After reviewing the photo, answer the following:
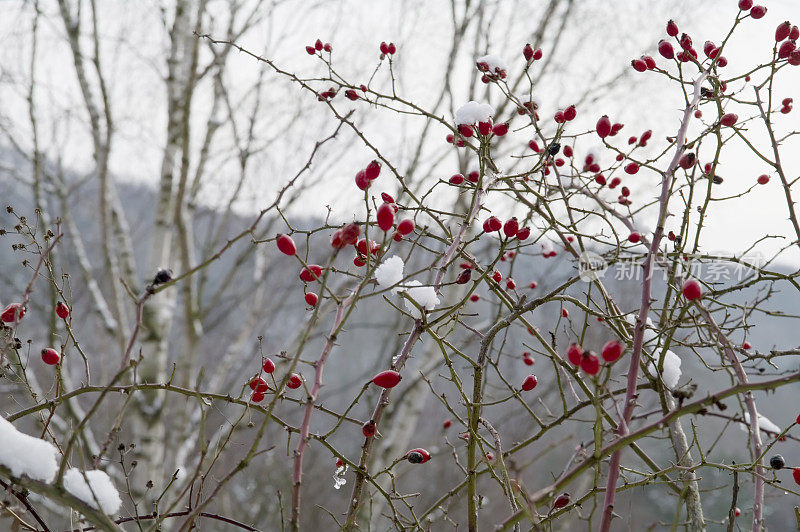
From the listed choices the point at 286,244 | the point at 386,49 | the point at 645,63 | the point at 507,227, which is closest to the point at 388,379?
the point at 286,244

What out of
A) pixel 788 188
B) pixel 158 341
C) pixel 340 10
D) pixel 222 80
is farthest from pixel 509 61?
pixel 788 188

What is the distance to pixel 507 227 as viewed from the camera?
1188 mm

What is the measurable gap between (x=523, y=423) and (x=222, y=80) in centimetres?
501

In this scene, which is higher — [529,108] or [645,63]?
[645,63]

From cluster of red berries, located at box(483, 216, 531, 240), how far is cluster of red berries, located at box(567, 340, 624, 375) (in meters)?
0.39

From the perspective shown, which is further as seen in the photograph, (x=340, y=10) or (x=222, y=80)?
(x=340, y=10)

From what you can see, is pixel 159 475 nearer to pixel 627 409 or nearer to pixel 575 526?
pixel 627 409

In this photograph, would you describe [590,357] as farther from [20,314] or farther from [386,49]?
A: [386,49]

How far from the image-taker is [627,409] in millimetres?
886

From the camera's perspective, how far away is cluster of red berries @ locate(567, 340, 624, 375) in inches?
28.8

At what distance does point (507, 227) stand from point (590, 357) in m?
0.50

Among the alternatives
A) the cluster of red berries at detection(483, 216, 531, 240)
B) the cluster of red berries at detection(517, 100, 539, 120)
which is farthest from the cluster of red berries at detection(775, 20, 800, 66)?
the cluster of red berries at detection(483, 216, 531, 240)

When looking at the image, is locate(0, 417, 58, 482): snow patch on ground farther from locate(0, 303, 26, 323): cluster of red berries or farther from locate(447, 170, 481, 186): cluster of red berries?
locate(447, 170, 481, 186): cluster of red berries

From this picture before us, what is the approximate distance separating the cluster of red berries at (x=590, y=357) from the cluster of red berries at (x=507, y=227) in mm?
389
